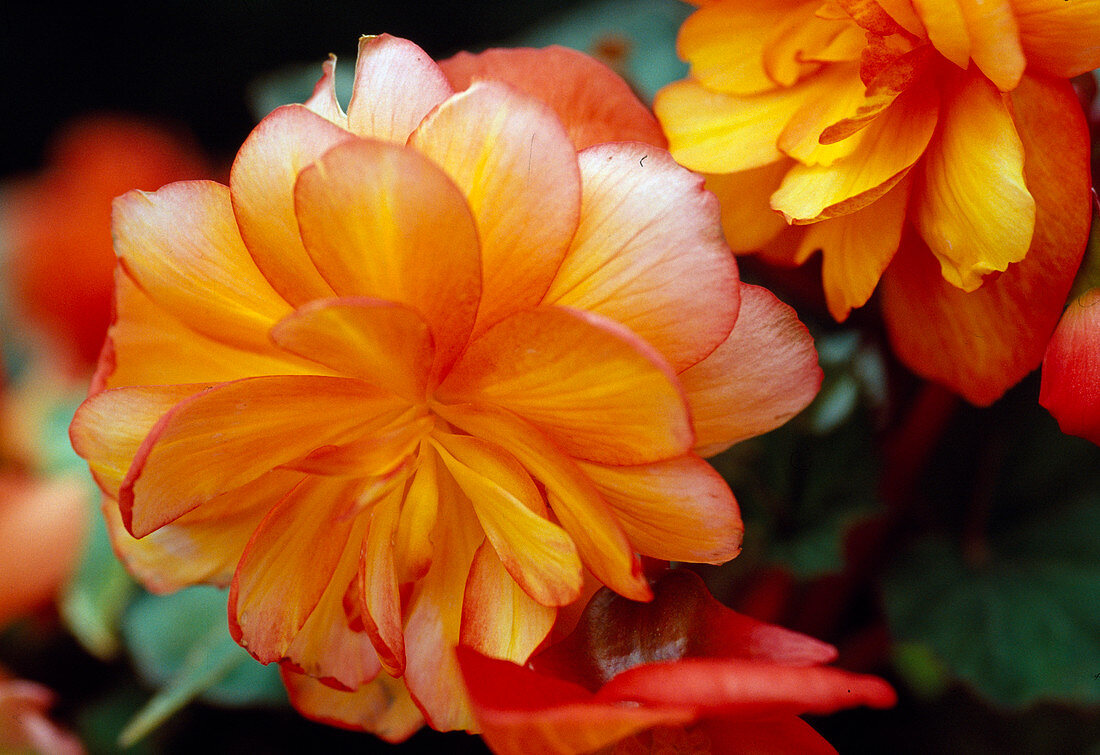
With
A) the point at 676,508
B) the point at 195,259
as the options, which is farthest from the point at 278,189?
the point at 676,508

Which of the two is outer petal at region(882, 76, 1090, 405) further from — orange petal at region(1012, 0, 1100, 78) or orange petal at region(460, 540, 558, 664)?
orange petal at region(460, 540, 558, 664)

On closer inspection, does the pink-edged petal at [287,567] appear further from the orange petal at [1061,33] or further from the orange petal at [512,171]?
the orange petal at [1061,33]

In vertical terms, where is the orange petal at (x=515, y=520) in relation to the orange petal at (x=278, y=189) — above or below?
below

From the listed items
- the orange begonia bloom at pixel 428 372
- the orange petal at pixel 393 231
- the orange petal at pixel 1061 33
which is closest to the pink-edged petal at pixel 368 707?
the orange begonia bloom at pixel 428 372

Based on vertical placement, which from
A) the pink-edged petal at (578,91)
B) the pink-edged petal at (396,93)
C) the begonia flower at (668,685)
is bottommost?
the begonia flower at (668,685)

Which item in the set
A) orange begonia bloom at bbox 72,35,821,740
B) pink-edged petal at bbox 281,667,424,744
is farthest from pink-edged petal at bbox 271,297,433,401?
pink-edged petal at bbox 281,667,424,744

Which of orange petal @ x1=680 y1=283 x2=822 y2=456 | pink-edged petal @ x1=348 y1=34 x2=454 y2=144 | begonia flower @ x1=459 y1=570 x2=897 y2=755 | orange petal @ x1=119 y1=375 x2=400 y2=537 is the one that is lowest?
begonia flower @ x1=459 y1=570 x2=897 y2=755

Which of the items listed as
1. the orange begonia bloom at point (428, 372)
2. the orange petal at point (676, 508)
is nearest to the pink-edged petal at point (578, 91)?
the orange begonia bloom at point (428, 372)
